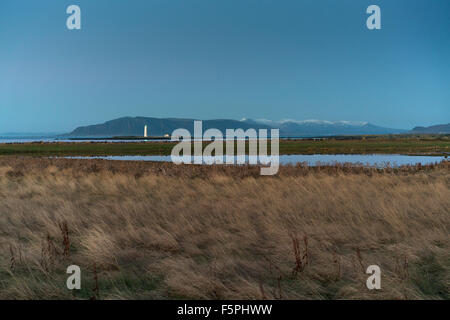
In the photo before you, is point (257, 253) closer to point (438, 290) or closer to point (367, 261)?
point (367, 261)

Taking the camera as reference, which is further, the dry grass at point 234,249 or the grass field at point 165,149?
Answer: the grass field at point 165,149

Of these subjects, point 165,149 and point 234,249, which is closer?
point 234,249

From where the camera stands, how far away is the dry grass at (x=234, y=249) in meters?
5.06

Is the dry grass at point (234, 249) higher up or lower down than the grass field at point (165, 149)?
lower down

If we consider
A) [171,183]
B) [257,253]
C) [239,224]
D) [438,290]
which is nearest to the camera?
[438,290]

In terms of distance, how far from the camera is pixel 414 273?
5.55 m

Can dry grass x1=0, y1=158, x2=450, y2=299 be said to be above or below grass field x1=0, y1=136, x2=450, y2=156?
below

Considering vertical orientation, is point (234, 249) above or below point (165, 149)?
below

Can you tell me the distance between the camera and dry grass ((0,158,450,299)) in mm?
5059

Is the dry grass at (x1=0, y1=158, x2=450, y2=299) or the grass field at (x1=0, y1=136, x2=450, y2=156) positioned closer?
the dry grass at (x1=0, y1=158, x2=450, y2=299)

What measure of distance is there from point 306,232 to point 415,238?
2260 mm

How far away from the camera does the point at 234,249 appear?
6949mm
